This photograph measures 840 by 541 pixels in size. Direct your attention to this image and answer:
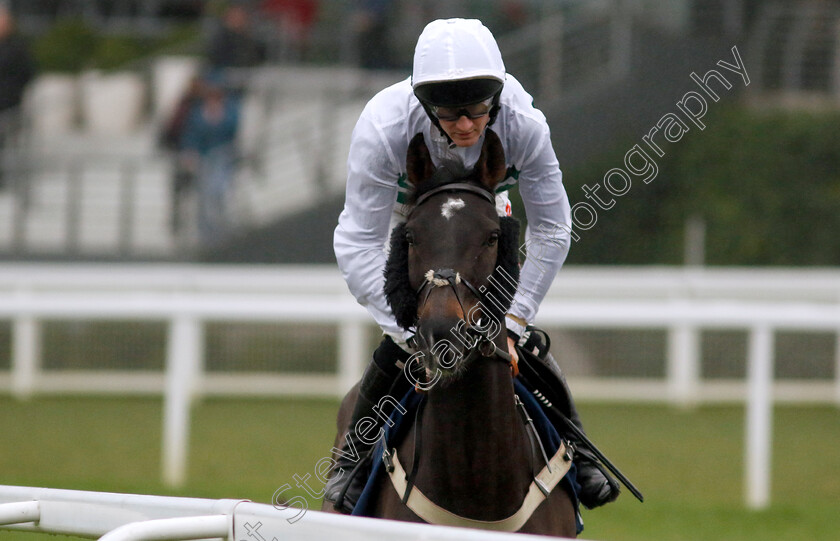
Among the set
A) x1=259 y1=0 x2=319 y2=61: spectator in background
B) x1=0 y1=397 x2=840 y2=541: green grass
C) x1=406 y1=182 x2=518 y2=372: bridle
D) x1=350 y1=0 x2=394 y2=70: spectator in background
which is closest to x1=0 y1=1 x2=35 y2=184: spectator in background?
x1=259 y1=0 x2=319 y2=61: spectator in background

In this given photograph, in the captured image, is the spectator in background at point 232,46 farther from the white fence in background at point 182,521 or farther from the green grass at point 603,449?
the white fence in background at point 182,521

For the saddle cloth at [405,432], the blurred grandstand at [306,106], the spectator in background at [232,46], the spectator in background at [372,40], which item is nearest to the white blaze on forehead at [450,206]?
the saddle cloth at [405,432]

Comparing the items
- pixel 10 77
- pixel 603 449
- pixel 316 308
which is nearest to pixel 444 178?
pixel 316 308

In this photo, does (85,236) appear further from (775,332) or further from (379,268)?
(379,268)

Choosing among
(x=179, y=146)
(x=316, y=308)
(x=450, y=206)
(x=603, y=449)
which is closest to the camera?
(x=450, y=206)

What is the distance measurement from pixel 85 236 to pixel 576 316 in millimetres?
6550

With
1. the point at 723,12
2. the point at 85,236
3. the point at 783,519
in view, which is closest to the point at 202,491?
the point at 783,519

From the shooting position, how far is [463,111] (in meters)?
3.15

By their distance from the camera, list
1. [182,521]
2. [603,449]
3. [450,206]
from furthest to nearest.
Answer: [603,449], [450,206], [182,521]

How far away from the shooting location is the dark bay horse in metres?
2.86

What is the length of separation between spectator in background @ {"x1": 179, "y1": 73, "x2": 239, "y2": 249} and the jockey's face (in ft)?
27.9

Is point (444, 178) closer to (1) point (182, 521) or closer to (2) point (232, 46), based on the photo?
(1) point (182, 521)

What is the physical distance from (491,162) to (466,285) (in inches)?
18.1

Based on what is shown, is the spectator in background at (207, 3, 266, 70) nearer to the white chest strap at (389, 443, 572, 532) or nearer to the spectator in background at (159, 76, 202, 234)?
the spectator in background at (159, 76, 202, 234)
